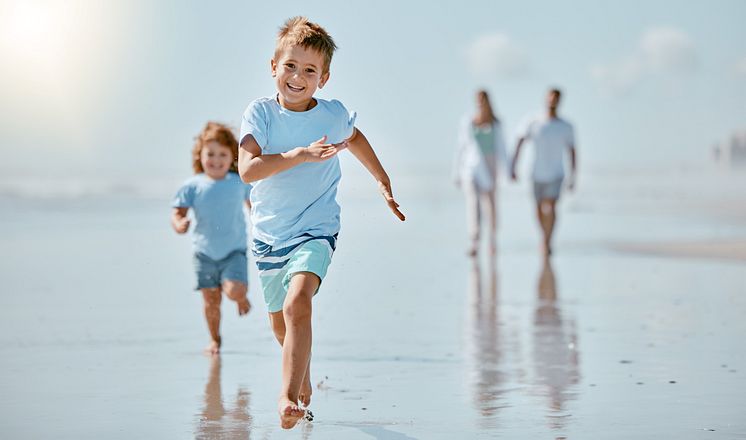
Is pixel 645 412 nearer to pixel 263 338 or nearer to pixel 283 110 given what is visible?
pixel 283 110

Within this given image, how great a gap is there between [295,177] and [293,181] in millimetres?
18

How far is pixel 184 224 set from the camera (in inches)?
329

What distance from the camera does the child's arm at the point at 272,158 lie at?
18.1 feet

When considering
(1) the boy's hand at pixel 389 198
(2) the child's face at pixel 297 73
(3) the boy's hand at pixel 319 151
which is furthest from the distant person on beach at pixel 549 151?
(3) the boy's hand at pixel 319 151

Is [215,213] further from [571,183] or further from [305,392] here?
[571,183]

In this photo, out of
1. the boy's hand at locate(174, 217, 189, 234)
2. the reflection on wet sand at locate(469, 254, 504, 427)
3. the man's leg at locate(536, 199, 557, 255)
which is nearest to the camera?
the reflection on wet sand at locate(469, 254, 504, 427)

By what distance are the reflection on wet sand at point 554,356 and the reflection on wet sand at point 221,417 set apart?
1.29 metres

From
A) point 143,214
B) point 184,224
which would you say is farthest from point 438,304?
point 143,214

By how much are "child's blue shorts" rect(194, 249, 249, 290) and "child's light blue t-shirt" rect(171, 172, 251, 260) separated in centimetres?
3

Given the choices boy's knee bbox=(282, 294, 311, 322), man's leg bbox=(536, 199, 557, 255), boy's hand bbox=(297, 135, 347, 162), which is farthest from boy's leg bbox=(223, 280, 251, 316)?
man's leg bbox=(536, 199, 557, 255)

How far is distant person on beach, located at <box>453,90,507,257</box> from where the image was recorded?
16359 mm

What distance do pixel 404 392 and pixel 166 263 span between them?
750cm

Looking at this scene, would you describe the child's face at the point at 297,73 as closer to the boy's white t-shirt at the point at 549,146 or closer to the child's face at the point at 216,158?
the child's face at the point at 216,158

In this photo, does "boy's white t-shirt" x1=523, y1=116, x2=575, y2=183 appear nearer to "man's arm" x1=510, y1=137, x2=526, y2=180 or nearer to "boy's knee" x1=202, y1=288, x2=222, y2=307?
"man's arm" x1=510, y1=137, x2=526, y2=180
